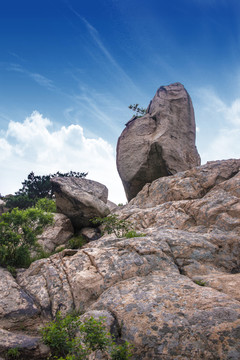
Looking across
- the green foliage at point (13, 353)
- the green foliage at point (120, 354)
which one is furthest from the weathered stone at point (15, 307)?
the green foliage at point (120, 354)

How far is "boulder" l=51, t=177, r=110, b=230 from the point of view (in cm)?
2148

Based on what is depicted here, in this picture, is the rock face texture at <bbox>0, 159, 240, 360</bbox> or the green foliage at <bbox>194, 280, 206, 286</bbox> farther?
the green foliage at <bbox>194, 280, 206, 286</bbox>

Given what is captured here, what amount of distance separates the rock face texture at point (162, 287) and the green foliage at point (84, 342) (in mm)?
558

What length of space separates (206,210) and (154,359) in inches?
377

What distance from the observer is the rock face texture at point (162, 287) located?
18.5 feet

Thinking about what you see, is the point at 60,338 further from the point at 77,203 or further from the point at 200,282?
the point at 77,203

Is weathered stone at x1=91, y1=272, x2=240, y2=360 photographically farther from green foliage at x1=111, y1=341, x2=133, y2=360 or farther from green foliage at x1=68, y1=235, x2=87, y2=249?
green foliage at x1=68, y1=235, x2=87, y2=249

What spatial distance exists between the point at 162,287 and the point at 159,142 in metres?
18.6

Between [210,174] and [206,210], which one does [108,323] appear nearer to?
[206,210]

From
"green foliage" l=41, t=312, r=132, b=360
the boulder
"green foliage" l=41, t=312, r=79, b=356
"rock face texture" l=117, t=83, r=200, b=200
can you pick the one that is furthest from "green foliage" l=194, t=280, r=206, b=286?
"rock face texture" l=117, t=83, r=200, b=200

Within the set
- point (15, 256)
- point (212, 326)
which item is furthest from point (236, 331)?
point (15, 256)

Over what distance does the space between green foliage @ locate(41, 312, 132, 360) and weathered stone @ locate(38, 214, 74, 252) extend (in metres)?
13.3

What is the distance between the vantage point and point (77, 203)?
2161 centimetres

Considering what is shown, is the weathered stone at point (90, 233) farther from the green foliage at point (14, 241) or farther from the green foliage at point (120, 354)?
the green foliage at point (120, 354)
